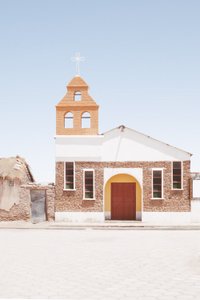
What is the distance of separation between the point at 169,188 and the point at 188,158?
2.39 meters

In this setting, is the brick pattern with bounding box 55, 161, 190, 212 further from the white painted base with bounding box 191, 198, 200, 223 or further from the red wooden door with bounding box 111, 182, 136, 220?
the red wooden door with bounding box 111, 182, 136, 220

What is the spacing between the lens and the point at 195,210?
34.6 m

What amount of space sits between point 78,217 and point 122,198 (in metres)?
3.40

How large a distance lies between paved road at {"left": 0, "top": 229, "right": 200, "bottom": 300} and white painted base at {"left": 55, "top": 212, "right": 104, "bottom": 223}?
585 inches

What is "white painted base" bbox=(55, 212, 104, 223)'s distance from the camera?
34.7 meters

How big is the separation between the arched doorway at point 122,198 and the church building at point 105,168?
51 centimetres

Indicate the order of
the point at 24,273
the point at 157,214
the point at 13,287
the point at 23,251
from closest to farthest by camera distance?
the point at 13,287 → the point at 24,273 → the point at 23,251 → the point at 157,214

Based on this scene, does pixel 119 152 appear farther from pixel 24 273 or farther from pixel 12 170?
pixel 24 273

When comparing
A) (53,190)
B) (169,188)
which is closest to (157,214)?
(169,188)

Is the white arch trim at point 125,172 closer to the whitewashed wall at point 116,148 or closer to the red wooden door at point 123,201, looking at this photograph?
the whitewashed wall at point 116,148

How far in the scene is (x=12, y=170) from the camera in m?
35.2

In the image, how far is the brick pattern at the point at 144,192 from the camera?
34625 mm

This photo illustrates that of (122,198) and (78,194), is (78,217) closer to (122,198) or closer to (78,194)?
(78,194)

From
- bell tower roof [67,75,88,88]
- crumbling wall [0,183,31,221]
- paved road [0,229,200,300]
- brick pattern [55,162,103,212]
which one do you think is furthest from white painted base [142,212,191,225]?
paved road [0,229,200,300]
